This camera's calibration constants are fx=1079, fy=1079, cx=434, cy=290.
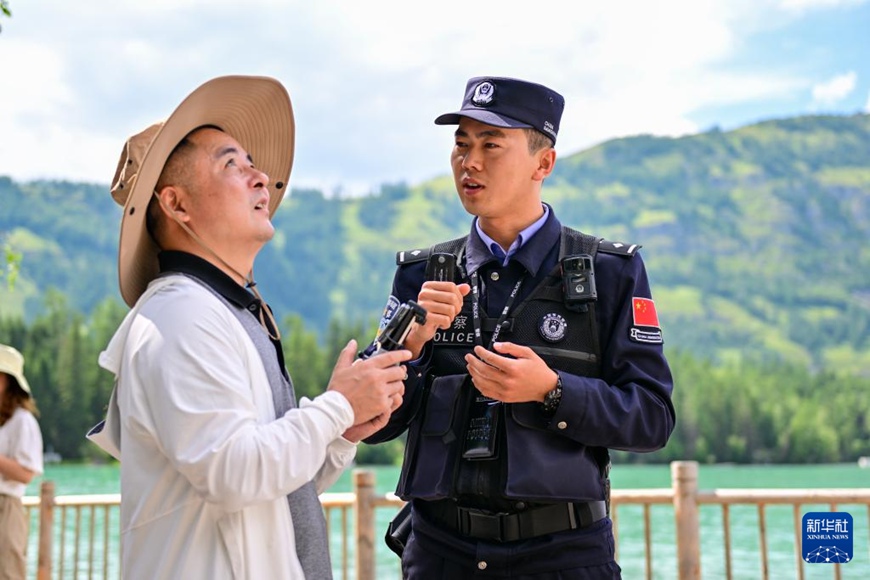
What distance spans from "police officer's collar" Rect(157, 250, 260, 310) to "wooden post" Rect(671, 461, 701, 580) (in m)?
3.80

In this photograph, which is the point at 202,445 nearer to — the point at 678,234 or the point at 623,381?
the point at 623,381

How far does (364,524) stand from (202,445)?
4.26m

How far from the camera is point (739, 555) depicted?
2816 cm

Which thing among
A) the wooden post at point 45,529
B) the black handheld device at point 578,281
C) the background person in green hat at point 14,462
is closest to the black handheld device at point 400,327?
the black handheld device at point 578,281

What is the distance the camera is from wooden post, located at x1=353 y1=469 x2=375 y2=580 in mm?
5922

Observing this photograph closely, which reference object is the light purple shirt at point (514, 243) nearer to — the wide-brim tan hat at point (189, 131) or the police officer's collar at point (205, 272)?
the wide-brim tan hat at point (189, 131)

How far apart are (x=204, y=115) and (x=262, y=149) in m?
0.30

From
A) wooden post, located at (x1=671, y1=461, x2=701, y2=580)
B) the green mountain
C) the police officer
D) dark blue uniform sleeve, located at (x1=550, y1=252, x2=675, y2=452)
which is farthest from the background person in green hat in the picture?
the green mountain

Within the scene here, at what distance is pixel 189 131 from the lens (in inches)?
86.1

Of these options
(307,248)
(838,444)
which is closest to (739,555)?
(838,444)

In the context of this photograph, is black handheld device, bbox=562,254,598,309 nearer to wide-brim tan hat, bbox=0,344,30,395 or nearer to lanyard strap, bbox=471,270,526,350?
lanyard strap, bbox=471,270,526,350

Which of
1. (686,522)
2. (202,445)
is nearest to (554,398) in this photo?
(202,445)

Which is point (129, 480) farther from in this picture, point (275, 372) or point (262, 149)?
point (262, 149)

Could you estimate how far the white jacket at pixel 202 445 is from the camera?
5.96 ft
